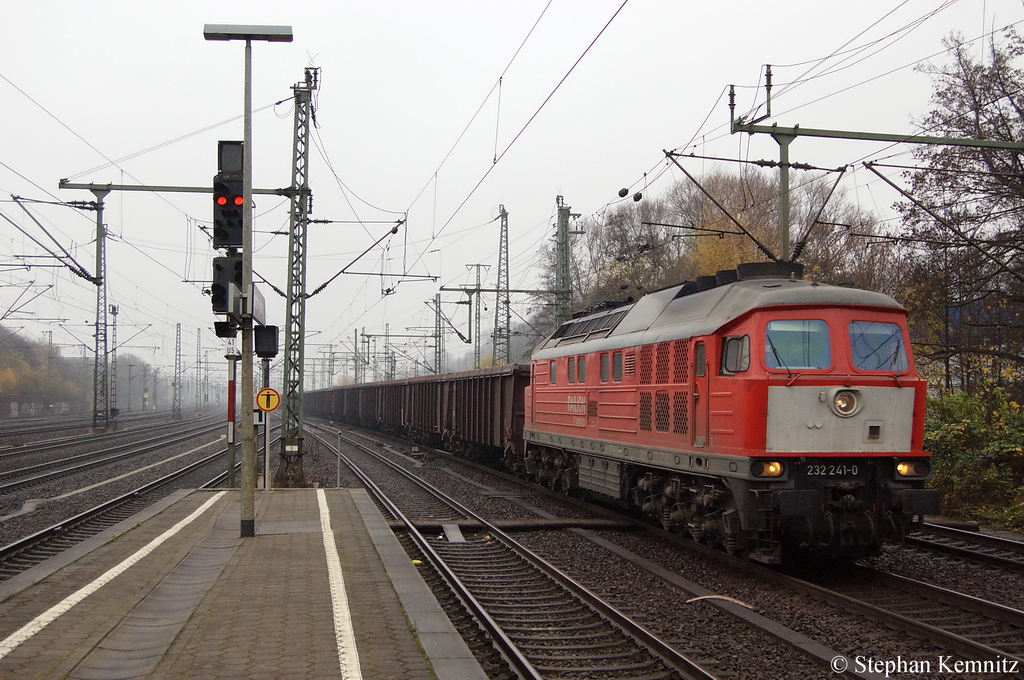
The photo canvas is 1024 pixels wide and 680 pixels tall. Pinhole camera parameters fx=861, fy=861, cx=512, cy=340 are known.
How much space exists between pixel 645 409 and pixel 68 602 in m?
7.59

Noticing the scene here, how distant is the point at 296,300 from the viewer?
838 inches

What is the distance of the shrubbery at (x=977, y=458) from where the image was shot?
52.2 ft

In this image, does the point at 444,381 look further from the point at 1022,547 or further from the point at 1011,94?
the point at 1022,547

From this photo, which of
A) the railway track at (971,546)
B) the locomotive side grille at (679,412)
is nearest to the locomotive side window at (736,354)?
the locomotive side grille at (679,412)

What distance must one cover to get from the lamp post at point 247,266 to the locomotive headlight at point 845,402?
7.59m

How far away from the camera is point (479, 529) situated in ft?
47.0

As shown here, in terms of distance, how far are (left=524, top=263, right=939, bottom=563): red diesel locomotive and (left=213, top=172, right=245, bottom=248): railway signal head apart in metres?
6.39

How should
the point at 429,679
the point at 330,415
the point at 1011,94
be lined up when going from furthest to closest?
the point at 330,415 → the point at 1011,94 → the point at 429,679

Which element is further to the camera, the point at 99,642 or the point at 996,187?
the point at 996,187

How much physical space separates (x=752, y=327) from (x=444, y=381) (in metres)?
21.9

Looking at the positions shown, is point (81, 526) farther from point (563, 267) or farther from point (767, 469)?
point (563, 267)

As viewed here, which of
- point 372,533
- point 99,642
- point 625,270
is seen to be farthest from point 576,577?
point 625,270

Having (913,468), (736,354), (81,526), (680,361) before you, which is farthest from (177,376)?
(913,468)

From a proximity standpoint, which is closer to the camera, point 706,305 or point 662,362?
point 706,305
